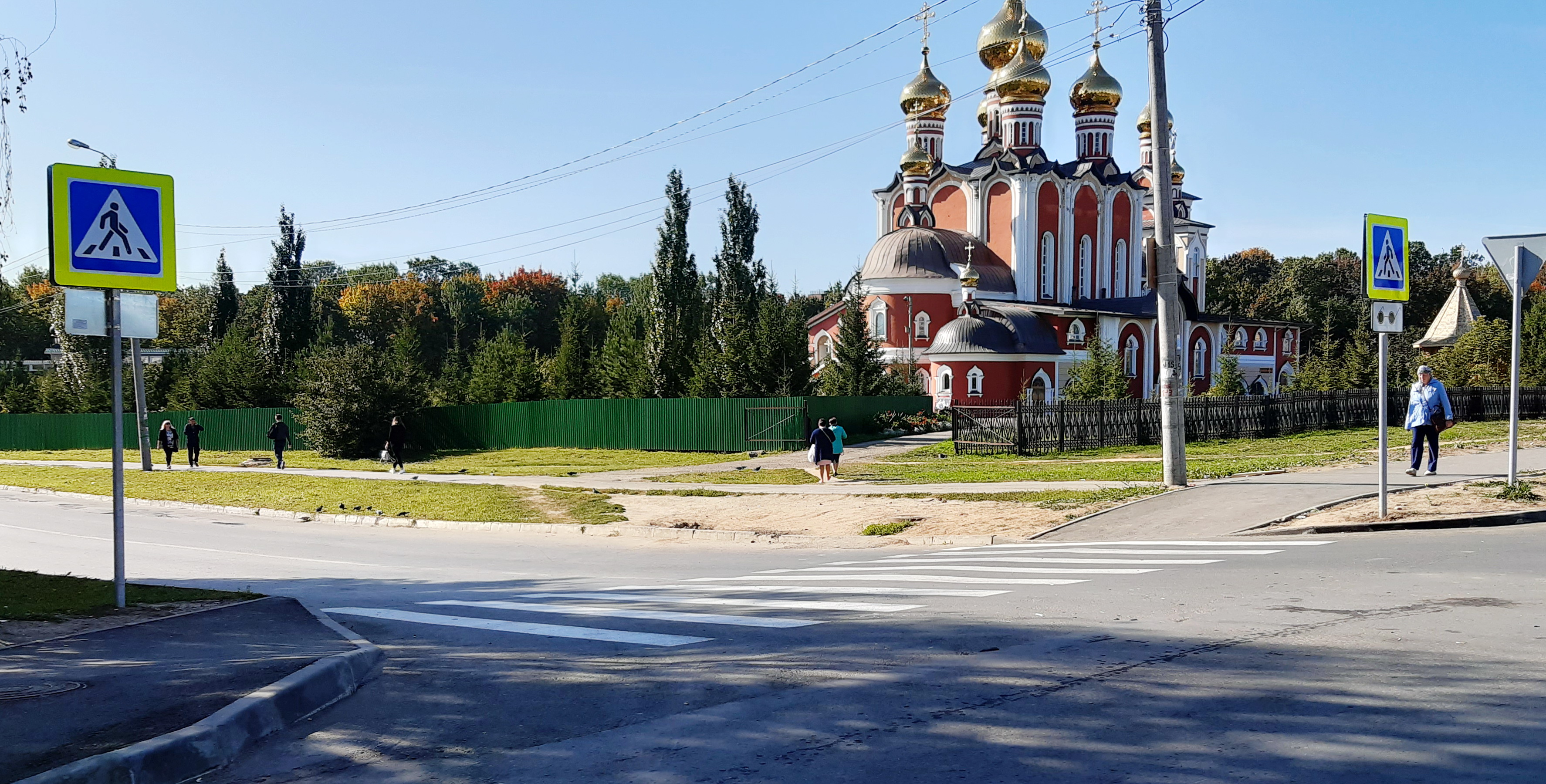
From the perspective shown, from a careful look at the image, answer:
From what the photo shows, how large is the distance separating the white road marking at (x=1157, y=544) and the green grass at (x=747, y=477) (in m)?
10.4

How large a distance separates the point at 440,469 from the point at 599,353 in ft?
51.6

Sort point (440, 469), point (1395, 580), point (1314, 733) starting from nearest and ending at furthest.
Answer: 1. point (1314, 733)
2. point (1395, 580)
3. point (440, 469)

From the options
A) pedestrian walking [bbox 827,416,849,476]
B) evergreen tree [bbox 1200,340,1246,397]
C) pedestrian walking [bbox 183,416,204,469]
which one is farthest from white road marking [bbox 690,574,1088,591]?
evergreen tree [bbox 1200,340,1246,397]

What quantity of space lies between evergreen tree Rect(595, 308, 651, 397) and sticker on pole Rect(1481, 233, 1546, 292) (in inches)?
1372

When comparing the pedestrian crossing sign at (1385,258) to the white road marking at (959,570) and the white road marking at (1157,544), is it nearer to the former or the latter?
the white road marking at (1157,544)

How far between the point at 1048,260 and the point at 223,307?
46.0 meters

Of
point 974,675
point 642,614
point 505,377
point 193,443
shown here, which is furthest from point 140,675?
point 505,377

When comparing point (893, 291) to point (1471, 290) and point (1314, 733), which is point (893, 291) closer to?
point (1314, 733)

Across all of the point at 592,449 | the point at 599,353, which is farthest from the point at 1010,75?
the point at 592,449

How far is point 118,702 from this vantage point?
238 inches

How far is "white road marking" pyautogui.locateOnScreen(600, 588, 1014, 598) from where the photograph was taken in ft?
31.6

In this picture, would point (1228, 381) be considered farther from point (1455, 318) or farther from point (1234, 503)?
point (1234, 503)

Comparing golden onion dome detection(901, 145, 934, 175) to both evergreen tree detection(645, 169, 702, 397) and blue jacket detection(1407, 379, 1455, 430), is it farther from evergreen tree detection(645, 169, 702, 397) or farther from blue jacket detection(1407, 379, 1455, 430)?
blue jacket detection(1407, 379, 1455, 430)

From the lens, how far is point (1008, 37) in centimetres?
6500
